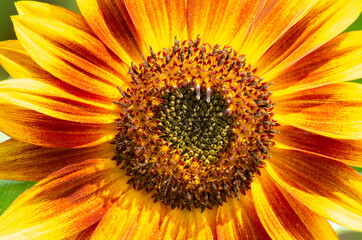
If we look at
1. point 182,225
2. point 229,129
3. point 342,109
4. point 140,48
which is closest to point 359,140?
point 342,109

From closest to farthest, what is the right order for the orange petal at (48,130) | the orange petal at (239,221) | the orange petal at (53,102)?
the orange petal at (53,102), the orange petal at (48,130), the orange petal at (239,221)

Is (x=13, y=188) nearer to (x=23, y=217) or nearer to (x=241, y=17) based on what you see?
(x=23, y=217)

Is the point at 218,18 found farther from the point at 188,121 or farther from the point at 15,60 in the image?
the point at 15,60

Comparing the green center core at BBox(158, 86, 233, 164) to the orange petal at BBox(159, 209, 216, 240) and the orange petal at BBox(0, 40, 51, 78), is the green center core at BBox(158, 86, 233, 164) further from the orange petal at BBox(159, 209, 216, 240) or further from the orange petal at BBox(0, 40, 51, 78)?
the orange petal at BBox(0, 40, 51, 78)

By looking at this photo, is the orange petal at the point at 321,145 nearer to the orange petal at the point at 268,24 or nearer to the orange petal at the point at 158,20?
the orange petal at the point at 268,24

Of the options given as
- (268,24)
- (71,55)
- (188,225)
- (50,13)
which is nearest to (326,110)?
(268,24)

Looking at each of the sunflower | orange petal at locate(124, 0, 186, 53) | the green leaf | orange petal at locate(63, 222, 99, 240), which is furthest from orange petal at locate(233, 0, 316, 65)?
the green leaf

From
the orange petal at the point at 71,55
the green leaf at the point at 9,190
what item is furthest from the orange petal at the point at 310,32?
the green leaf at the point at 9,190
